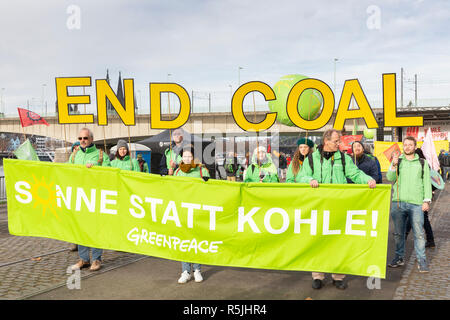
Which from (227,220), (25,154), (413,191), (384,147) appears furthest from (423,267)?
(384,147)

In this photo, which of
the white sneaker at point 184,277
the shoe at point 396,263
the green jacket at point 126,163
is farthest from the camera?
the green jacket at point 126,163

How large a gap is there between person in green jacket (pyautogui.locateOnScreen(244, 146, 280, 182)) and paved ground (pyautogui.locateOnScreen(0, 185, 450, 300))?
4.40 ft

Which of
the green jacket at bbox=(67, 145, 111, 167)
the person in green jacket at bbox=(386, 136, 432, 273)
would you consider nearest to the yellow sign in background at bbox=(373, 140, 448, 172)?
the person in green jacket at bbox=(386, 136, 432, 273)

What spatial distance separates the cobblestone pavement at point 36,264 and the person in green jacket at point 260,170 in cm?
226

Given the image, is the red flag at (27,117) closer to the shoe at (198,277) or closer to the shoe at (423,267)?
the shoe at (198,277)

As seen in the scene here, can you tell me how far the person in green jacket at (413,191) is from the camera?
5625 millimetres

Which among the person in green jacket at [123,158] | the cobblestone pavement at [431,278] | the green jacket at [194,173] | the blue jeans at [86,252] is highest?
the person in green jacket at [123,158]

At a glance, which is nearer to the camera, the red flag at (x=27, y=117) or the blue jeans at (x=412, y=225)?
the blue jeans at (x=412, y=225)

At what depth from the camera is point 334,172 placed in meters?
5.00

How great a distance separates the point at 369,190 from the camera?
4570mm

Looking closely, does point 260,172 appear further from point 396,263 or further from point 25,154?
point 25,154

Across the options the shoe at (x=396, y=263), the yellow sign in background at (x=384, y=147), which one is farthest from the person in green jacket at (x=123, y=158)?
the yellow sign in background at (x=384, y=147)
